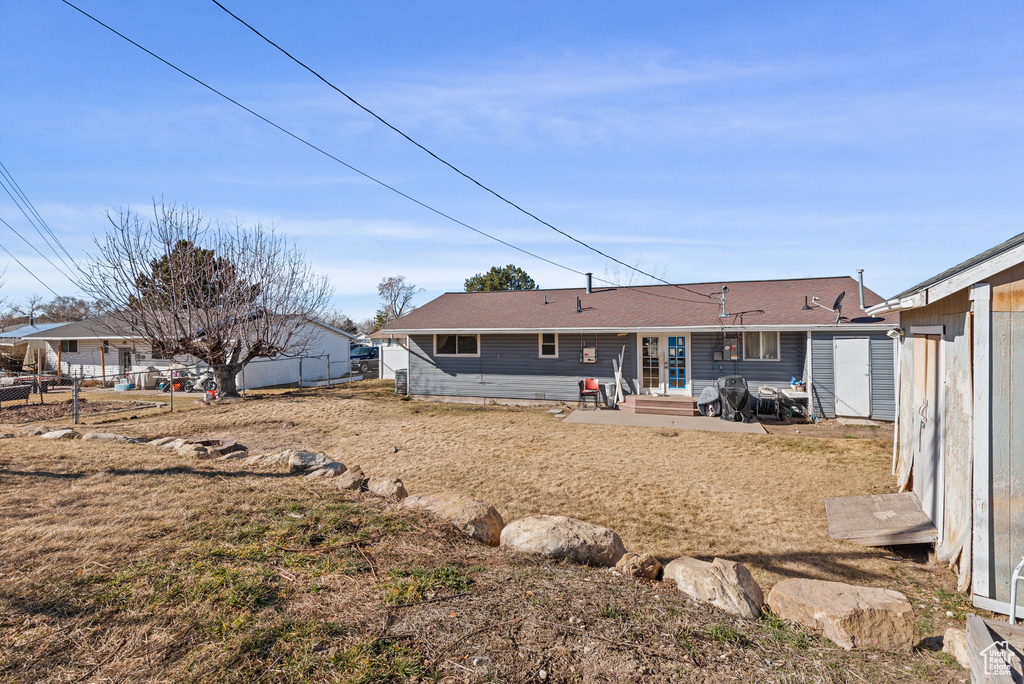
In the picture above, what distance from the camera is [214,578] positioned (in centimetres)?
365

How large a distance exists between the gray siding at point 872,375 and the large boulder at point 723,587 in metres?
11.4

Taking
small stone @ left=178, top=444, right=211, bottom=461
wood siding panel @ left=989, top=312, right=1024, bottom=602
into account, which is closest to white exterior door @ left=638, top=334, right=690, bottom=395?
wood siding panel @ left=989, top=312, right=1024, bottom=602

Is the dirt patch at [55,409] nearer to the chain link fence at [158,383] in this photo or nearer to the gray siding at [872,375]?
the chain link fence at [158,383]

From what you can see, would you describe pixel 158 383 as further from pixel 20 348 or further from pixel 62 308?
pixel 62 308

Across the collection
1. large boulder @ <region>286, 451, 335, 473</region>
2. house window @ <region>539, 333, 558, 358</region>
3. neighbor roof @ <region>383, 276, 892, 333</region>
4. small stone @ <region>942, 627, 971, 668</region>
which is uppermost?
neighbor roof @ <region>383, 276, 892, 333</region>

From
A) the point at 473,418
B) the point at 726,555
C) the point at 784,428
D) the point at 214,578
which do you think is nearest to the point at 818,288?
the point at 784,428

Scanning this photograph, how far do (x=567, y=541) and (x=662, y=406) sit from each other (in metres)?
10.6

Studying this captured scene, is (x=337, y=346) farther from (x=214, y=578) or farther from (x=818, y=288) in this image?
(x=214, y=578)

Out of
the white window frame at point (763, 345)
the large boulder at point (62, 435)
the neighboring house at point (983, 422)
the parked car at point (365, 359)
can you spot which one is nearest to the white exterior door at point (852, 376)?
the white window frame at point (763, 345)

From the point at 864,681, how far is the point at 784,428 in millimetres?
10948

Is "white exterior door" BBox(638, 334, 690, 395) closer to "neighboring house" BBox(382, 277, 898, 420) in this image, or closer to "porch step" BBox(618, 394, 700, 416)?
"neighboring house" BBox(382, 277, 898, 420)

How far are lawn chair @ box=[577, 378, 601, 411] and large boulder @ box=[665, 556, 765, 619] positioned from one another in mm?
11700

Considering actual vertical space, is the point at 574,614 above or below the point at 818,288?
below

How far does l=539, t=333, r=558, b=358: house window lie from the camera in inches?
661
